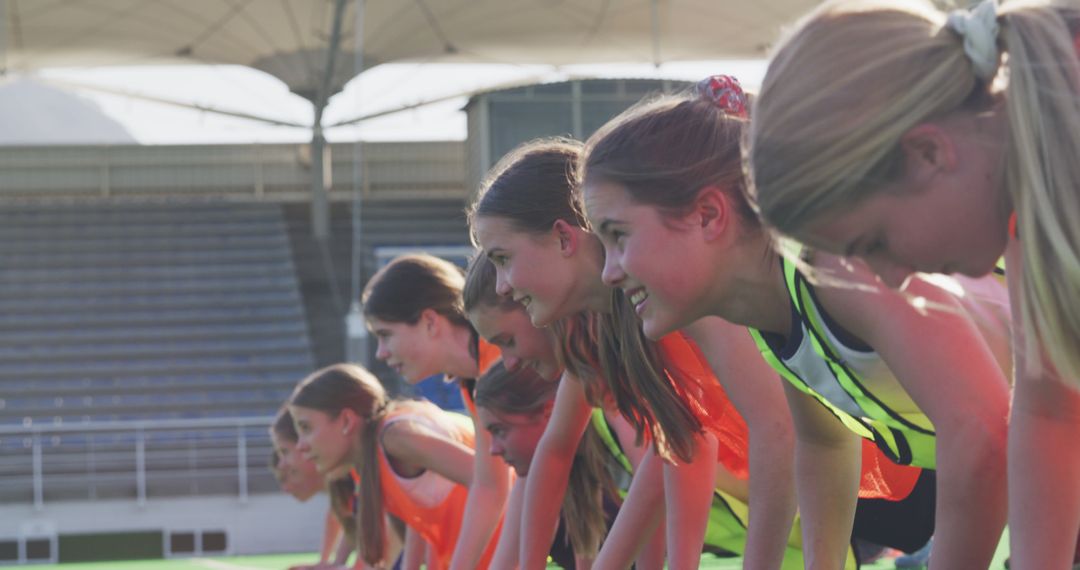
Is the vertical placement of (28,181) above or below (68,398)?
above

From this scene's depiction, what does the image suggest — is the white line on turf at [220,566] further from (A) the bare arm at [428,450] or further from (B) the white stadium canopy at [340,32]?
(B) the white stadium canopy at [340,32]

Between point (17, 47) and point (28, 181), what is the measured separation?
1.90 metres

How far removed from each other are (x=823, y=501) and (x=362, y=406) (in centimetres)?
282

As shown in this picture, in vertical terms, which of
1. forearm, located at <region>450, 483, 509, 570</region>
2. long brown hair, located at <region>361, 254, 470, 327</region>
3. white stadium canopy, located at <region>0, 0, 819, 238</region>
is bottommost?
forearm, located at <region>450, 483, 509, 570</region>

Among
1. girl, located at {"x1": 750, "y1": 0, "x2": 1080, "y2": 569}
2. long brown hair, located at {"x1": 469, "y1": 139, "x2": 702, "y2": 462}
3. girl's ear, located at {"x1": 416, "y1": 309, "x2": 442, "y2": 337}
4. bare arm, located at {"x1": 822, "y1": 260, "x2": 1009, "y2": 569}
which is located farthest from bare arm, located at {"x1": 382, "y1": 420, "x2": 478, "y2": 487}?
girl, located at {"x1": 750, "y1": 0, "x2": 1080, "y2": 569}

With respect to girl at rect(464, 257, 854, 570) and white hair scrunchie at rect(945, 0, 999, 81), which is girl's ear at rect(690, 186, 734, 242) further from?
girl at rect(464, 257, 854, 570)

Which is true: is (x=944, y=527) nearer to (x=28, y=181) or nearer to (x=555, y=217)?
(x=555, y=217)

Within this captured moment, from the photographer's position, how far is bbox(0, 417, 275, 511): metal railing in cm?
1224

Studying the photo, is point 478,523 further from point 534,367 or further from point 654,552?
point 654,552

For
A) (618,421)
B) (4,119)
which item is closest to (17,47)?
(618,421)

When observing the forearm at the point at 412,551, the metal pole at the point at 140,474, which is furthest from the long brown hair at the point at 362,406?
the metal pole at the point at 140,474

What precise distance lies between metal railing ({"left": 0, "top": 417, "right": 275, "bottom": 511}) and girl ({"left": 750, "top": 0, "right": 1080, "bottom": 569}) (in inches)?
438

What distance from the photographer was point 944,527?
5.35ft

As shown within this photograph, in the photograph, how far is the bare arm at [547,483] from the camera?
10.3ft
